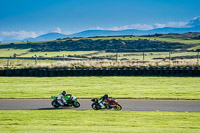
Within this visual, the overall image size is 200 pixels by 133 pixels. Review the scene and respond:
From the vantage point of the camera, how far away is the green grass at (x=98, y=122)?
11.6 m

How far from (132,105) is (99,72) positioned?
47.3 feet

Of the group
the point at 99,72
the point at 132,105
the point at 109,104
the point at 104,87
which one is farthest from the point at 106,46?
the point at 109,104

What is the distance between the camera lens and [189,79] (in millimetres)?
29203

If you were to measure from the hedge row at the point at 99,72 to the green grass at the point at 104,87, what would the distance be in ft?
4.57

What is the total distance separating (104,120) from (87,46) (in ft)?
268

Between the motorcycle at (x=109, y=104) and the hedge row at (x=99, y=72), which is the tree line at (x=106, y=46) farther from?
the motorcycle at (x=109, y=104)

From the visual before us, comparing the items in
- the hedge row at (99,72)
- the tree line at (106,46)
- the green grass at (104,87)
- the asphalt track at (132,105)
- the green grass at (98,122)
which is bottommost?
the green grass at (98,122)

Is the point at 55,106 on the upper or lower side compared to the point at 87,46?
lower

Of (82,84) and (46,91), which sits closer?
(46,91)

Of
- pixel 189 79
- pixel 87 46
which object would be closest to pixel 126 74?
pixel 189 79

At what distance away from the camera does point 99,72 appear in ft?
105

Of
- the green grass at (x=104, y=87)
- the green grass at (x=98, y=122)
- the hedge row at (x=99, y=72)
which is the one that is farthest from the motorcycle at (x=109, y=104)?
the hedge row at (x=99, y=72)

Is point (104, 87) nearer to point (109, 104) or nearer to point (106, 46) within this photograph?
point (109, 104)

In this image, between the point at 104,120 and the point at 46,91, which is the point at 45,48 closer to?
the point at 46,91
